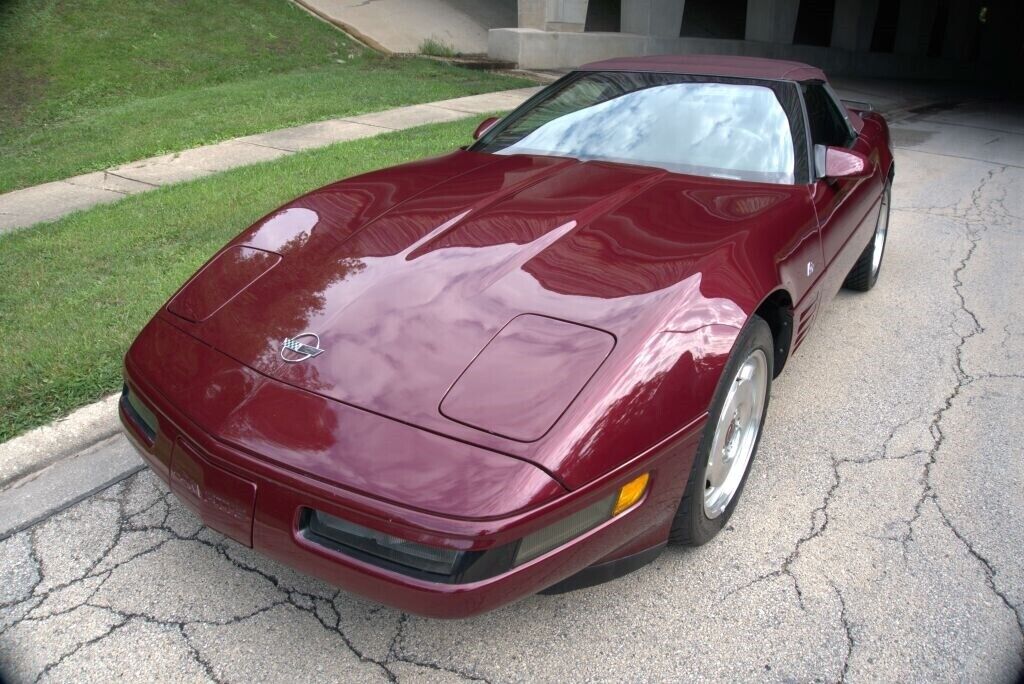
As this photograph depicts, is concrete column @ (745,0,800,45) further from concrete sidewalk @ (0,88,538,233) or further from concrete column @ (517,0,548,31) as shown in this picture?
concrete sidewalk @ (0,88,538,233)

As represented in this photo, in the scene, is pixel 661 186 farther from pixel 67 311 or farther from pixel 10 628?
pixel 67 311

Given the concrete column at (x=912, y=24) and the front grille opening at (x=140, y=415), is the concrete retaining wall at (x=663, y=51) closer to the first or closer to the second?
the concrete column at (x=912, y=24)

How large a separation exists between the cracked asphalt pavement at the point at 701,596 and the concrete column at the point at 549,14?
37.1 ft

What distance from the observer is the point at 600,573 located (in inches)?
85.6

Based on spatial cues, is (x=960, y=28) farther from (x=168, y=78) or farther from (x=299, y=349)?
(x=299, y=349)

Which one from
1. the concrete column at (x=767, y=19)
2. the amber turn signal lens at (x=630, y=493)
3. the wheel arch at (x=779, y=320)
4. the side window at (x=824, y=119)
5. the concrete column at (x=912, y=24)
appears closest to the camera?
the amber turn signal lens at (x=630, y=493)

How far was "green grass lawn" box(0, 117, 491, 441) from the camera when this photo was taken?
3.44 meters

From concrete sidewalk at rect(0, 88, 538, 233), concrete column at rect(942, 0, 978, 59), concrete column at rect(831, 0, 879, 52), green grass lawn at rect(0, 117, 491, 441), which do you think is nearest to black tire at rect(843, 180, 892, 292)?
green grass lawn at rect(0, 117, 491, 441)

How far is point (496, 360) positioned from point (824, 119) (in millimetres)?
2634

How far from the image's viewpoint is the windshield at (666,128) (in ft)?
10.9

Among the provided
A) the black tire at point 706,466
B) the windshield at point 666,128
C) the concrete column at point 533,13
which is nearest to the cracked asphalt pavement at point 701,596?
the black tire at point 706,466

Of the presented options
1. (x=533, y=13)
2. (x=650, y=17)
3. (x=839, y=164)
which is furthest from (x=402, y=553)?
(x=650, y=17)

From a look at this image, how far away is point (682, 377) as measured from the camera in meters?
2.21

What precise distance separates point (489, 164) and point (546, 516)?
6.43 feet
